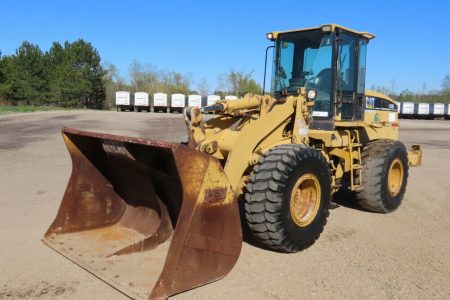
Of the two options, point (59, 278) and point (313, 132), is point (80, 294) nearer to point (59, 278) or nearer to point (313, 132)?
point (59, 278)

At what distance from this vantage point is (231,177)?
466cm

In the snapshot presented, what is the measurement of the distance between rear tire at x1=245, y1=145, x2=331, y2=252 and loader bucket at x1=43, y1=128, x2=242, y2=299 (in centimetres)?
44

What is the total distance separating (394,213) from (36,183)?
6145 mm

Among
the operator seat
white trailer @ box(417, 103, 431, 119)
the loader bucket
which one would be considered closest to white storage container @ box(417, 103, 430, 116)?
white trailer @ box(417, 103, 431, 119)

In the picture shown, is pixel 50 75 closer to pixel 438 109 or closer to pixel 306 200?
pixel 438 109

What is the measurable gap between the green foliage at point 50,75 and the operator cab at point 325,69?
159 ft

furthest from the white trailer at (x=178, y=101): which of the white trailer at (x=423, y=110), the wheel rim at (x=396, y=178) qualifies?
the wheel rim at (x=396, y=178)

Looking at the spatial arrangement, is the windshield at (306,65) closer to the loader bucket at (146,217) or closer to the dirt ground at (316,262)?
the dirt ground at (316,262)

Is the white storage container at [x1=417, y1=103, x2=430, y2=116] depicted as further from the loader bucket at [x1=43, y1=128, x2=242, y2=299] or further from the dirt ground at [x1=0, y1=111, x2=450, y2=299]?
the loader bucket at [x1=43, y1=128, x2=242, y2=299]

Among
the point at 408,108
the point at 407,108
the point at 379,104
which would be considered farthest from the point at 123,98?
the point at 379,104

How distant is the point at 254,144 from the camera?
16.1 feet

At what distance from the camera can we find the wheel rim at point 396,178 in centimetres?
698

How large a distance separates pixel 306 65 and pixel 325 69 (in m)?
0.28

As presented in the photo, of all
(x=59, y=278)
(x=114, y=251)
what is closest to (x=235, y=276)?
(x=114, y=251)
